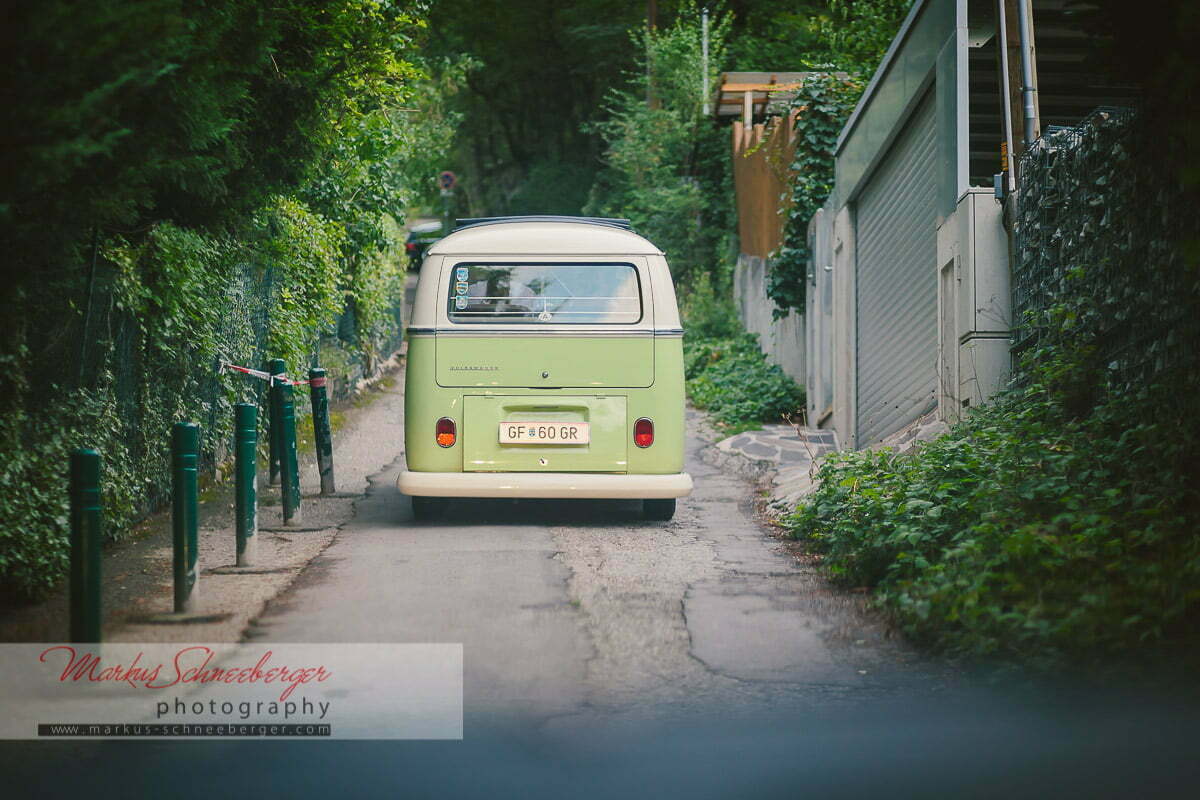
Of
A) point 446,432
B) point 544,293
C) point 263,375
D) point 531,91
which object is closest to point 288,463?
point 263,375

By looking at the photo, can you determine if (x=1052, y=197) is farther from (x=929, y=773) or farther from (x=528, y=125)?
(x=528, y=125)

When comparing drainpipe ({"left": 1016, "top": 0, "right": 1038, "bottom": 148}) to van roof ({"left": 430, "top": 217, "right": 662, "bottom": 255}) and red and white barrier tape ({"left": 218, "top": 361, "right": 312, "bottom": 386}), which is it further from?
red and white barrier tape ({"left": 218, "top": 361, "right": 312, "bottom": 386})

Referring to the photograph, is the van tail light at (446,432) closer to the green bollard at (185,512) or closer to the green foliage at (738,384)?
the green bollard at (185,512)

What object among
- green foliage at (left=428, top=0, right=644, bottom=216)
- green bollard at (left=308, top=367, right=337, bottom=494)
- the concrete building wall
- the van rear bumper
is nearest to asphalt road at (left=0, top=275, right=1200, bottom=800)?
the van rear bumper

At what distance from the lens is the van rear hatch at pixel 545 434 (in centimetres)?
886

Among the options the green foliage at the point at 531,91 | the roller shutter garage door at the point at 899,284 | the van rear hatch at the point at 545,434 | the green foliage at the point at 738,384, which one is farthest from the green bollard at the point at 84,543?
the green foliage at the point at 531,91

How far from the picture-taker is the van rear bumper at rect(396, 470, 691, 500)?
344 inches

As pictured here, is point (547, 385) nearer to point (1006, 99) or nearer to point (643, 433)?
point (643, 433)

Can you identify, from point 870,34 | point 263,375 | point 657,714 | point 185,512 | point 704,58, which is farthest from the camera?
point 704,58

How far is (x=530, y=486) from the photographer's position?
874 centimetres

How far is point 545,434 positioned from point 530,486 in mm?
387

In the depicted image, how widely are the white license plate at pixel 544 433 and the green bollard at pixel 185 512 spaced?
9.32 feet

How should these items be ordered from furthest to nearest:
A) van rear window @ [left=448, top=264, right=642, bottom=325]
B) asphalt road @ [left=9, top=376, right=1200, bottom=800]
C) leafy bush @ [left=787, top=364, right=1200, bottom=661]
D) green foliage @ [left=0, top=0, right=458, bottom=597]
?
van rear window @ [left=448, top=264, right=642, bottom=325] → leafy bush @ [left=787, top=364, right=1200, bottom=661] → green foliage @ [left=0, top=0, right=458, bottom=597] → asphalt road @ [left=9, top=376, right=1200, bottom=800]

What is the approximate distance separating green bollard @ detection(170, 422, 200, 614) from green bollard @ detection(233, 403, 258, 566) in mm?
998
